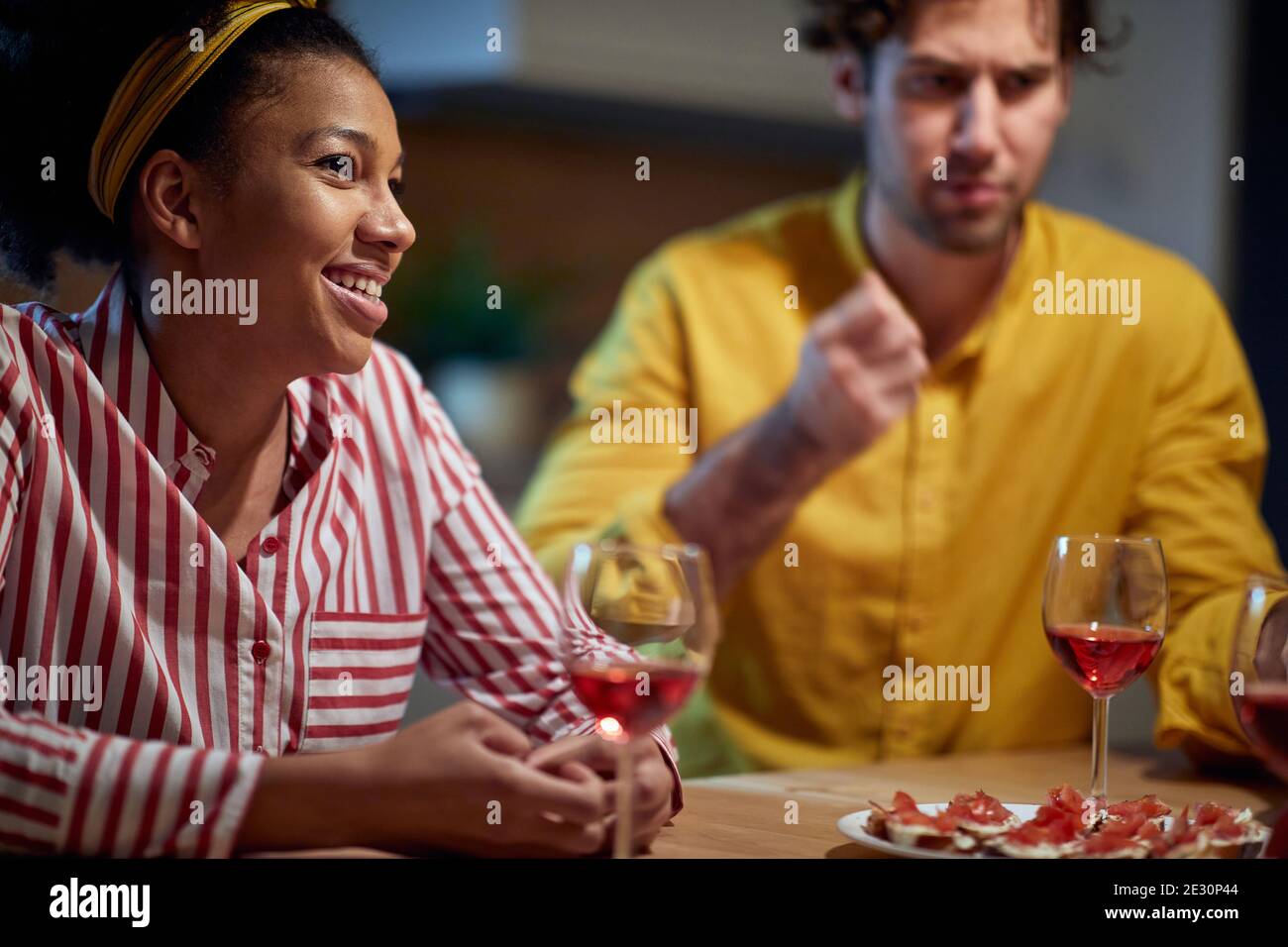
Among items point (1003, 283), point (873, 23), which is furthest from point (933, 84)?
point (1003, 283)

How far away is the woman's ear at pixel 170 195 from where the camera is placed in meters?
1.14

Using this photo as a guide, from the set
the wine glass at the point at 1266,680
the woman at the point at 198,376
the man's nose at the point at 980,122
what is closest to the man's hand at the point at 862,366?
the man's nose at the point at 980,122

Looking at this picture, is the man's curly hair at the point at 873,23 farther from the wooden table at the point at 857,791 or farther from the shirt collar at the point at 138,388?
the shirt collar at the point at 138,388

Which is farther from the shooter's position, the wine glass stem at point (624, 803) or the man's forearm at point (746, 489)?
the man's forearm at point (746, 489)

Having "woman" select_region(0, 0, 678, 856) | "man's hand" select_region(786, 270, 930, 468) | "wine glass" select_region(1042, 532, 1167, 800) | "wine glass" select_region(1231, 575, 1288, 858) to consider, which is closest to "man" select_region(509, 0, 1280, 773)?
"man's hand" select_region(786, 270, 930, 468)

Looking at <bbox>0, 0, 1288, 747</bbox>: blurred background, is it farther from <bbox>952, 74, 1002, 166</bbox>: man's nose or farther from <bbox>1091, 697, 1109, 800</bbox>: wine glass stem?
<bbox>1091, 697, 1109, 800</bbox>: wine glass stem

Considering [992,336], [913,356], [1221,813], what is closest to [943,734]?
[992,336]

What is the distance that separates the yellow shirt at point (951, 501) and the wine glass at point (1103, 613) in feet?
2.72

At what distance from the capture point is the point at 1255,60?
319cm

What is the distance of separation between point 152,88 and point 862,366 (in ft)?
2.45
